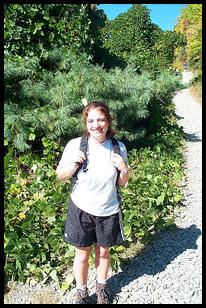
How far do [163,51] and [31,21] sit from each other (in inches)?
204

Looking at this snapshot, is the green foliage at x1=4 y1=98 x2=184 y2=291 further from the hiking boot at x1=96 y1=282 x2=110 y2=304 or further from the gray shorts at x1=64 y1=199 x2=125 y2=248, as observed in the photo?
the gray shorts at x1=64 y1=199 x2=125 y2=248

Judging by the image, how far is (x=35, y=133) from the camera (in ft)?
12.2

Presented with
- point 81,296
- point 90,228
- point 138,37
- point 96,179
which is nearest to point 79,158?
point 96,179

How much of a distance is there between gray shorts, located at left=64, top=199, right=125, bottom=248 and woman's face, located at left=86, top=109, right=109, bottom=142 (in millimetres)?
535

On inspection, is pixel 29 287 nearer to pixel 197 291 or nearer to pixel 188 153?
pixel 197 291

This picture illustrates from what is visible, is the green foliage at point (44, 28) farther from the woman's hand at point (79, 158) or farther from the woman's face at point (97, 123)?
the woman's hand at point (79, 158)

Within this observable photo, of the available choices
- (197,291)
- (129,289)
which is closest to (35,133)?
(129,289)

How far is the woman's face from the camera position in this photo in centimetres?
188

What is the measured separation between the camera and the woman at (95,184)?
74.2 inches

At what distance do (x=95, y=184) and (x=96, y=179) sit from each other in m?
0.04

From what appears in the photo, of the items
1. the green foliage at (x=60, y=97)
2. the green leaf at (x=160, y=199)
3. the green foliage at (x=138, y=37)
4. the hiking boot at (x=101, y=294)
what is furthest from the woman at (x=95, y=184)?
the green foliage at (x=138, y=37)

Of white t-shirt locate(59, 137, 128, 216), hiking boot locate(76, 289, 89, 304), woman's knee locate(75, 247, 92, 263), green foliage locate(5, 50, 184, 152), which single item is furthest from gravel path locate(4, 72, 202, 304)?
green foliage locate(5, 50, 184, 152)

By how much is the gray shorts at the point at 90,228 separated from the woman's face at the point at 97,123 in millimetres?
535

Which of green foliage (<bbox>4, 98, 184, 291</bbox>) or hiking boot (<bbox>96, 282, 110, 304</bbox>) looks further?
green foliage (<bbox>4, 98, 184, 291</bbox>)
